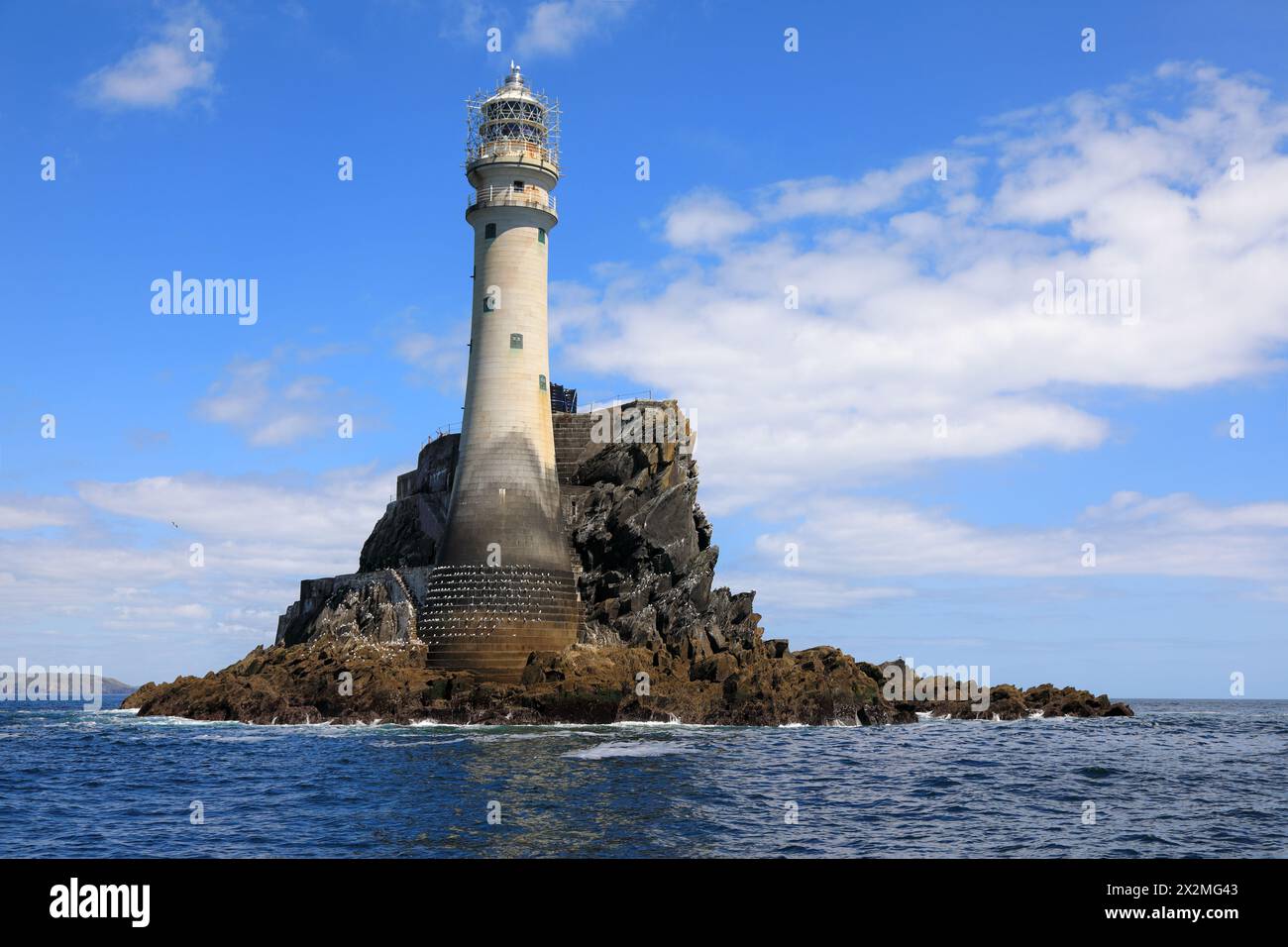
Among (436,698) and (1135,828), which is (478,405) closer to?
(436,698)

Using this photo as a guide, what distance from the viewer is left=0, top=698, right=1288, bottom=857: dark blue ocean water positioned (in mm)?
22594

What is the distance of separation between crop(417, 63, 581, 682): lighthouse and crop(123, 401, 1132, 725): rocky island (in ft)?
5.72

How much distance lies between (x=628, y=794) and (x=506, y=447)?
3226 cm

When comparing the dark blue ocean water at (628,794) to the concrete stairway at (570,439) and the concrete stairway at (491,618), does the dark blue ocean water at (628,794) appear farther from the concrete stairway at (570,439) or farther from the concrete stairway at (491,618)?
the concrete stairway at (570,439)

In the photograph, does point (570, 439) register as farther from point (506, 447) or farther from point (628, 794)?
point (628, 794)

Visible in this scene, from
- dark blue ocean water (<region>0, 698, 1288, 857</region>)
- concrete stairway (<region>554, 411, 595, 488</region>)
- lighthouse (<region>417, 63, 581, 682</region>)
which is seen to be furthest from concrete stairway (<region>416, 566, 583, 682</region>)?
concrete stairway (<region>554, 411, 595, 488</region>)

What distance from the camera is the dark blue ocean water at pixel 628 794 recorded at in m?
22.6

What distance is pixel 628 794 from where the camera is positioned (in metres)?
28.4

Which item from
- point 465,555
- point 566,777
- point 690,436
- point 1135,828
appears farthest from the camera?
point 690,436

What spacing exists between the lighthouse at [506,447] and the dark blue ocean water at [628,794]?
9312 mm

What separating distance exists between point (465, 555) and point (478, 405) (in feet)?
27.5
